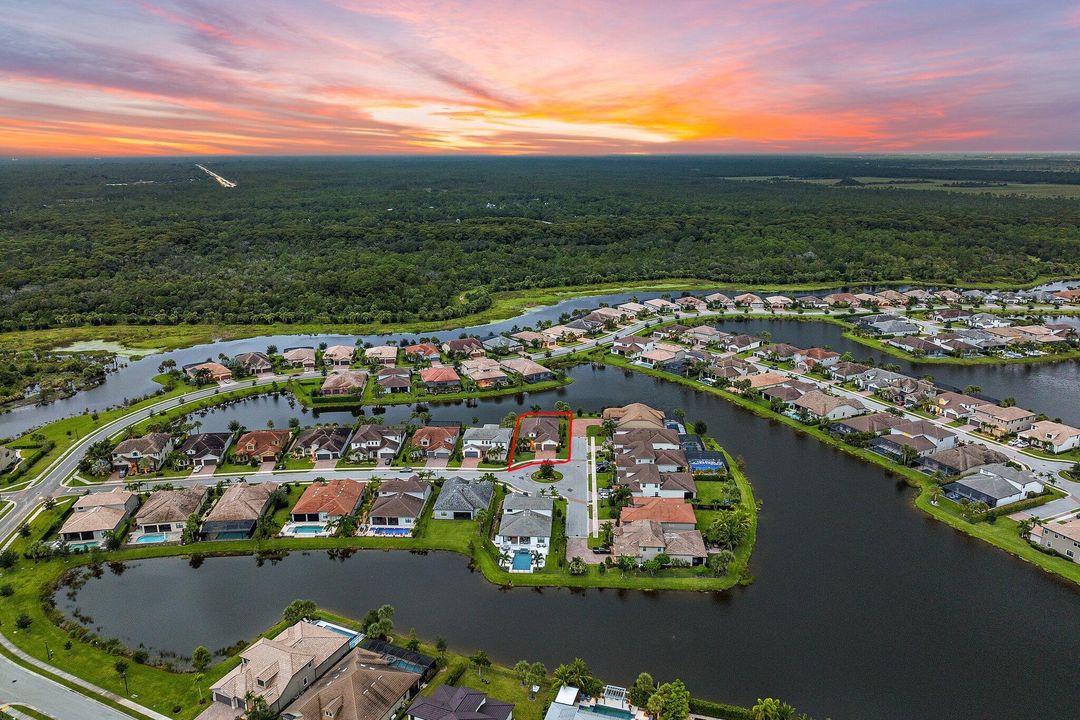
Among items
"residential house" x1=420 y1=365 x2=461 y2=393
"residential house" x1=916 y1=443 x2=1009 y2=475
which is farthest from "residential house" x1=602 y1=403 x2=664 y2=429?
"residential house" x1=916 y1=443 x2=1009 y2=475

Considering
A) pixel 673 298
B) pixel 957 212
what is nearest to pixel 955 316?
pixel 673 298

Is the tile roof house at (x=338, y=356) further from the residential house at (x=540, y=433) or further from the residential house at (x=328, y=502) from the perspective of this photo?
the residential house at (x=328, y=502)

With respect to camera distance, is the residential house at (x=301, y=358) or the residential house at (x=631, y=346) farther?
the residential house at (x=631, y=346)

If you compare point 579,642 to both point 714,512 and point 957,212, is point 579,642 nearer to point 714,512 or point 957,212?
point 714,512

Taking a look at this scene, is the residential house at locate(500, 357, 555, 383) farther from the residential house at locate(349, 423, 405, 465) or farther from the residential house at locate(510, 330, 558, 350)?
the residential house at locate(349, 423, 405, 465)

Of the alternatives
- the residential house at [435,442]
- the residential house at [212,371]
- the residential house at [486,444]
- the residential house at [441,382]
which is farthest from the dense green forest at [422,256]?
the residential house at [486,444]

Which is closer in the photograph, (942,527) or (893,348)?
(942,527)

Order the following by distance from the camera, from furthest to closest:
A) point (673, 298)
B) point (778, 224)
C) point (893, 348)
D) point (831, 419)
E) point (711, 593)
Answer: point (778, 224) < point (673, 298) < point (893, 348) < point (831, 419) < point (711, 593)
